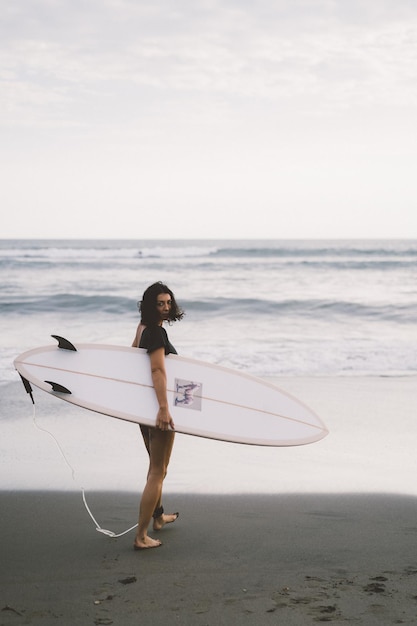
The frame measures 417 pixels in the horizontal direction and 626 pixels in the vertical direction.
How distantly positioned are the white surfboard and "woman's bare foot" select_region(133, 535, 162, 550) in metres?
0.56

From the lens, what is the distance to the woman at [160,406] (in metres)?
2.92

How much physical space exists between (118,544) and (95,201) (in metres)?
34.0

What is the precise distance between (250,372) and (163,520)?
458 cm

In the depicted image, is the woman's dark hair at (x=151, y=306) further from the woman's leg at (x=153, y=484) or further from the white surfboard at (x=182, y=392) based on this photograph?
the woman's leg at (x=153, y=484)

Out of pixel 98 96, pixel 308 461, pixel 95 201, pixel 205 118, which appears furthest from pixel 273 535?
pixel 95 201

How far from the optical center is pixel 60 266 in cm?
2673

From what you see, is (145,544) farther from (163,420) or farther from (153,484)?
(163,420)

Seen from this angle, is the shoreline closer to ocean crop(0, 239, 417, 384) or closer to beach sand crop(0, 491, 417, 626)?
beach sand crop(0, 491, 417, 626)

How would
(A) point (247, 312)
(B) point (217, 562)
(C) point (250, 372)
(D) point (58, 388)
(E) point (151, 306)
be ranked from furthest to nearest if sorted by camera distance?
(A) point (247, 312), (C) point (250, 372), (D) point (58, 388), (E) point (151, 306), (B) point (217, 562)

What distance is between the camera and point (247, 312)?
14594 mm

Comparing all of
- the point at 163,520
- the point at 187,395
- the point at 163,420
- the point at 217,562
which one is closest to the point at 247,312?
the point at 187,395

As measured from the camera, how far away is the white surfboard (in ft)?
11.0

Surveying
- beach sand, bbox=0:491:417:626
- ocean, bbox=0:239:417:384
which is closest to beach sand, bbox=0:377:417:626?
beach sand, bbox=0:491:417:626

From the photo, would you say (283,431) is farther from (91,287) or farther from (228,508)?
(91,287)
